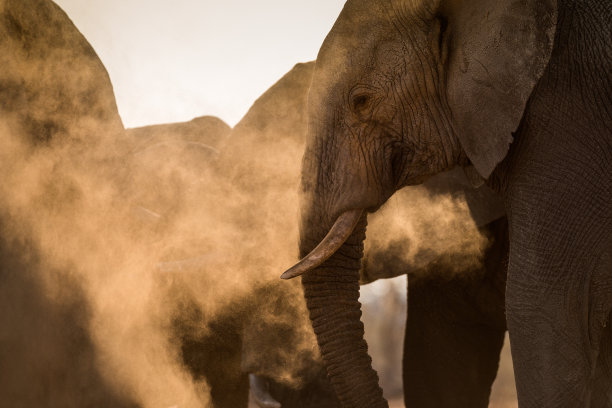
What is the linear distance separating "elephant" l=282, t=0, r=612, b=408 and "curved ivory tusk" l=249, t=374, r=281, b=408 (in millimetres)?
1251

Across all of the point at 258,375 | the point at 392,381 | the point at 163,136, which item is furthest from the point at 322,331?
the point at 392,381

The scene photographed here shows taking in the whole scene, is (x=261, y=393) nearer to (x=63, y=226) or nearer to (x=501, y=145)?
(x=63, y=226)

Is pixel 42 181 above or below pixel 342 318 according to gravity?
above

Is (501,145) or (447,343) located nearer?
(501,145)

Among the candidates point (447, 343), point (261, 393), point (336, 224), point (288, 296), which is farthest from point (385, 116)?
point (261, 393)

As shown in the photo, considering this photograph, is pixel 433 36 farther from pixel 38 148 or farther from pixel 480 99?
pixel 38 148

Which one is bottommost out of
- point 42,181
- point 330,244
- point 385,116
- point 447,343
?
point 447,343

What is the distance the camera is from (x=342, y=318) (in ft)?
7.65

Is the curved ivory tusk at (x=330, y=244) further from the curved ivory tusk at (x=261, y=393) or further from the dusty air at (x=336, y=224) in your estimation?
the curved ivory tusk at (x=261, y=393)

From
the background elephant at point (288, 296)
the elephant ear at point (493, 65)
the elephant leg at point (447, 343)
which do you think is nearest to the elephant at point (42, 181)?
the background elephant at point (288, 296)

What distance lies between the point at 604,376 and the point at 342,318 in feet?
2.48

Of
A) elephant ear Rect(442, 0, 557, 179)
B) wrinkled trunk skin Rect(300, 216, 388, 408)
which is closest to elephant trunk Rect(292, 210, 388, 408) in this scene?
wrinkled trunk skin Rect(300, 216, 388, 408)

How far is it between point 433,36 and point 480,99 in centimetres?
24

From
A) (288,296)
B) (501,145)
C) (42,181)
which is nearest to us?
(501,145)
